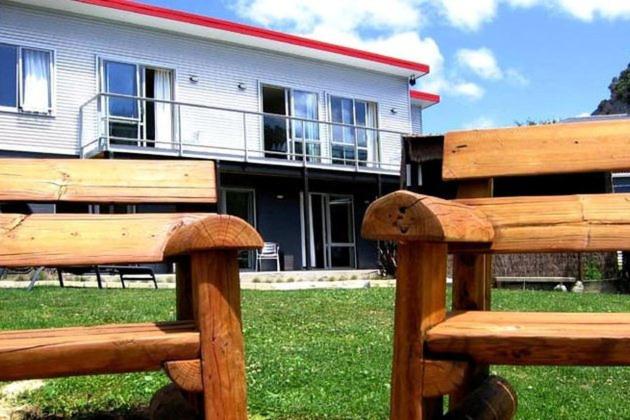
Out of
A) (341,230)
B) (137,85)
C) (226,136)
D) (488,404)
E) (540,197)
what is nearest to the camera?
(488,404)

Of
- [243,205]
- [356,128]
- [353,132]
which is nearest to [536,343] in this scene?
[243,205]

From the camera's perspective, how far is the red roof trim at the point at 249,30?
1636 centimetres

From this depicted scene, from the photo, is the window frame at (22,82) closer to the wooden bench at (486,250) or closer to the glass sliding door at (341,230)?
the glass sliding door at (341,230)

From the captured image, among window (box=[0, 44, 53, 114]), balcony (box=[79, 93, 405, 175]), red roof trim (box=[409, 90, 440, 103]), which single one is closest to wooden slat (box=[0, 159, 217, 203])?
balcony (box=[79, 93, 405, 175])

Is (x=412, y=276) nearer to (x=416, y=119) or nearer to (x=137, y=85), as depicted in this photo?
(x=137, y=85)

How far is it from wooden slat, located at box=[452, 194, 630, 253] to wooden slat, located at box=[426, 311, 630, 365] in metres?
0.55

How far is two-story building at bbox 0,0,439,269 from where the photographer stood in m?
15.7

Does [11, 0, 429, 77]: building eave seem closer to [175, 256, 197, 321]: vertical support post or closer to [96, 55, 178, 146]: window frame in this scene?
[96, 55, 178, 146]: window frame

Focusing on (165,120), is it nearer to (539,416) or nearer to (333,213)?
(333,213)

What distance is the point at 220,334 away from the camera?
191 centimetres

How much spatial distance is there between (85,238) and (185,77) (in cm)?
1610

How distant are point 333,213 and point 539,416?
17423 mm

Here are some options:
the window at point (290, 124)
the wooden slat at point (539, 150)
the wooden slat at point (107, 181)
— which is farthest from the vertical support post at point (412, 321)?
the window at point (290, 124)

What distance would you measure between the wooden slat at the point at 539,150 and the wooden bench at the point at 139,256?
94 cm
